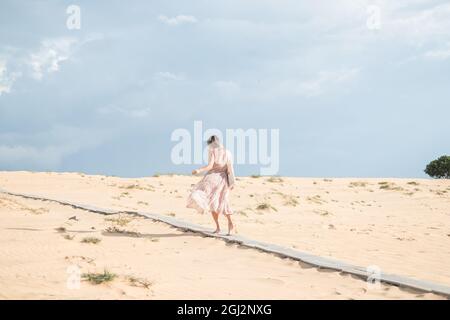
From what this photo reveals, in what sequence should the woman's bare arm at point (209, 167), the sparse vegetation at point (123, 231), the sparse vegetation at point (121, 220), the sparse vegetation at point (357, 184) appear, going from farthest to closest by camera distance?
the sparse vegetation at point (357, 184) → the sparse vegetation at point (121, 220) → the sparse vegetation at point (123, 231) → the woman's bare arm at point (209, 167)

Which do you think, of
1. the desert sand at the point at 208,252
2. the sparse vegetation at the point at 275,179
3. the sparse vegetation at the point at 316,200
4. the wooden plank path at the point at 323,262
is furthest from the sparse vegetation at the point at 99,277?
the sparse vegetation at the point at 275,179

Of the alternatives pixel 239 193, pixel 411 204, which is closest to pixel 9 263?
pixel 239 193

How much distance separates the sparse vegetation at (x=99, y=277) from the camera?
6105 millimetres

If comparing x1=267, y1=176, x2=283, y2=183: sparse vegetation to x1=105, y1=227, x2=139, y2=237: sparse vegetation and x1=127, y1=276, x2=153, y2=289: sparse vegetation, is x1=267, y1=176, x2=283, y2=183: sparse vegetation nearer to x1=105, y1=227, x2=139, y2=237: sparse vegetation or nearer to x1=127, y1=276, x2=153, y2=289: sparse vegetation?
x1=105, y1=227, x2=139, y2=237: sparse vegetation

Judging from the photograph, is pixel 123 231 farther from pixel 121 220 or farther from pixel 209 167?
pixel 209 167

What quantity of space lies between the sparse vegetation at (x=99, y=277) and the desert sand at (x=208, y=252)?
A: 5 cm

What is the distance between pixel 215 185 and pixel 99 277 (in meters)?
4.26

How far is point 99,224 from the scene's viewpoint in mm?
11555

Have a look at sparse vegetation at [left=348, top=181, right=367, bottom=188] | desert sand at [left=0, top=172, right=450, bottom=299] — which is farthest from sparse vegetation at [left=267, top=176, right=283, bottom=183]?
desert sand at [left=0, top=172, right=450, bottom=299]

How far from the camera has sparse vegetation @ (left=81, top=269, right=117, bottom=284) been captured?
6.11 metres

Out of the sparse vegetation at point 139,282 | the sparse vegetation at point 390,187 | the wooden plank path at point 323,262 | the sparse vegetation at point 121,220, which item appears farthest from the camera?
the sparse vegetation at point 390,187

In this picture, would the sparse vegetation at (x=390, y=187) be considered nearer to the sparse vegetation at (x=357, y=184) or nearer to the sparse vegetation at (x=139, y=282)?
the sparse vegetation at (x=357, y=184)

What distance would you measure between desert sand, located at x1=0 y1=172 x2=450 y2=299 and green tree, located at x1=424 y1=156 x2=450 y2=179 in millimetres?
33836
